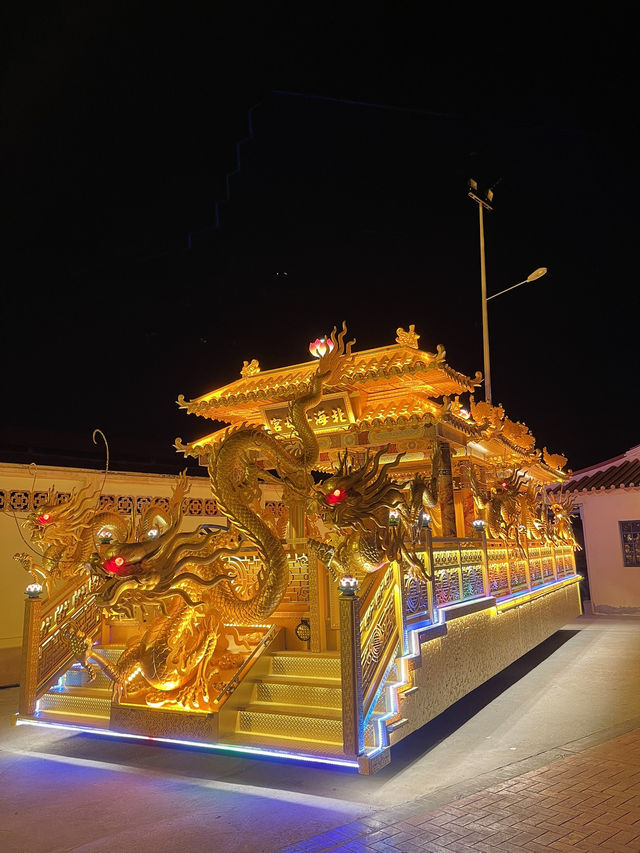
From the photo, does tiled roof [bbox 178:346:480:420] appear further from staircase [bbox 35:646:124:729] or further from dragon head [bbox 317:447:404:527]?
staircase [bbox 35:646:124:729]

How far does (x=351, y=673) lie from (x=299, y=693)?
968 mm

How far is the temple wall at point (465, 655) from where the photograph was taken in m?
4.97

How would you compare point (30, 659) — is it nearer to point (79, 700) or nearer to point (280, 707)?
point (79, 700)

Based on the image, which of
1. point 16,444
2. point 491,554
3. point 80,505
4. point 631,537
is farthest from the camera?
point 631,537

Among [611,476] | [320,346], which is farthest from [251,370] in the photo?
[611,476]

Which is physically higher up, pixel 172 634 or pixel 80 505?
pixel 80 505

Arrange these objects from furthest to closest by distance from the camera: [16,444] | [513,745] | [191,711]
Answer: [16,444] < [513,745] < [191,711]

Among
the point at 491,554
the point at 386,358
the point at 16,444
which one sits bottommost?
the point at 491,554

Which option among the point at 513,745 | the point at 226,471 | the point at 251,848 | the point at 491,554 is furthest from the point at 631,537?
the point at 251,848

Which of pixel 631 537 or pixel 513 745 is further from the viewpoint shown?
pixel 631 537

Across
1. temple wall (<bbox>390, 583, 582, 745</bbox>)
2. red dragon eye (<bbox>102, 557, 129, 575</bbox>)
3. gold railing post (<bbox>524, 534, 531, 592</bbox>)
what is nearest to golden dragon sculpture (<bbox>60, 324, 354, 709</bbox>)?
red dragon eye (<bbox>102, 557, 129, 575</bbox>)

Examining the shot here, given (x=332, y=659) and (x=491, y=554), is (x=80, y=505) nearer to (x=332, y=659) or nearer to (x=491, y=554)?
(x=332, y=659)

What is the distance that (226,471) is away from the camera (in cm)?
561

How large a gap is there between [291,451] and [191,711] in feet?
7.70
